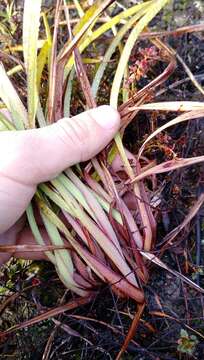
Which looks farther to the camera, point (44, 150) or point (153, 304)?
point (153, 304)

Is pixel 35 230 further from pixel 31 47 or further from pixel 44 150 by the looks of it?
pixel 31 47

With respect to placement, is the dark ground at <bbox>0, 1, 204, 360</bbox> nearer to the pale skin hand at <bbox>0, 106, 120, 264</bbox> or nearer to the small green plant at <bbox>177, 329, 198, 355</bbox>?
the small green plant at <bbox>177, 329, 198, 355</bbox>

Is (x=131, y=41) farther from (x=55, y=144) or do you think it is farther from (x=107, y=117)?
(x=55, y=144)

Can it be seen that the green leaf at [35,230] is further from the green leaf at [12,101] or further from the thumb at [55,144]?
the green leaf at [12,101]

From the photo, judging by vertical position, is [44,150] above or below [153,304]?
above

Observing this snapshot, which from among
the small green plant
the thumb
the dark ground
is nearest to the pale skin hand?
the thumb

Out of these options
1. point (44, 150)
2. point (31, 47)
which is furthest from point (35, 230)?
point (31, 47)

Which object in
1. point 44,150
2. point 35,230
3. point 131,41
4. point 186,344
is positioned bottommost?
point 186,344
